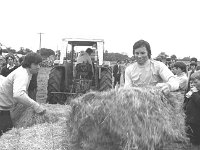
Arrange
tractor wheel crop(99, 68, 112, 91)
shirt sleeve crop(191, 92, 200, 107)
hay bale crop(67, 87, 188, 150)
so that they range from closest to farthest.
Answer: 1. hay bale crop(67, 87, 188, 150)
2. shirt sleeve crop(191, 92, 200, 107)
3. tractor wheel crop(99, 68, 112, 91)

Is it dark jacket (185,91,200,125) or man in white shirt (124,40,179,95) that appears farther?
dark jacket (185,91,200,125)

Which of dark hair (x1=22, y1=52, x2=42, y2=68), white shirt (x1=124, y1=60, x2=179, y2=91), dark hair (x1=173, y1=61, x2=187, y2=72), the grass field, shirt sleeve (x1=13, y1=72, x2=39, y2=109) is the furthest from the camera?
the grass field

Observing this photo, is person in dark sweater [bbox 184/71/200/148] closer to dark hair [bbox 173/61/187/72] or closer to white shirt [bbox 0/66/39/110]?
white shirt [bbox 0/66/39/110]

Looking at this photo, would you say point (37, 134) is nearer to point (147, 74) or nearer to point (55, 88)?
point (147, 74)

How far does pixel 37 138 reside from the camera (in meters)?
3.39

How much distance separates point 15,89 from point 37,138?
758 millimetres

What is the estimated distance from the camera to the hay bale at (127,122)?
2.57 m

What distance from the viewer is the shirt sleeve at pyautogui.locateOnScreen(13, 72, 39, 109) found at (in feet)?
12.5

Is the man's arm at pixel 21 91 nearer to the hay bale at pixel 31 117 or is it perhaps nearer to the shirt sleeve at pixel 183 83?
the hay bale at pixel 31 117

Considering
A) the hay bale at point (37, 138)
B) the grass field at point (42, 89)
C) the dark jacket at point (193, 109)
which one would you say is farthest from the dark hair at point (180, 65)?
the grass field at point (42, 89)

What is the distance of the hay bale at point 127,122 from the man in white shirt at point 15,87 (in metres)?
1.23

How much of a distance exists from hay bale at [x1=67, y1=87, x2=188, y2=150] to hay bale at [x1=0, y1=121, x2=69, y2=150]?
1.44 ft

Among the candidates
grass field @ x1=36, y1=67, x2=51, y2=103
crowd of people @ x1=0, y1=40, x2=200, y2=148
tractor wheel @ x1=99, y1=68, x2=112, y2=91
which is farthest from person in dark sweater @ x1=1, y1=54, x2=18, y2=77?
crowd of people @ x1=0, y1=40, x2=200, y2=148

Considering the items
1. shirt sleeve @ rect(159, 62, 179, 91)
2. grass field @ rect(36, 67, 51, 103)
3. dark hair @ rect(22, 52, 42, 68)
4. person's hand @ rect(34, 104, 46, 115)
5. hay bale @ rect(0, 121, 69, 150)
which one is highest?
dark hair @ rect(22, 52, 42, 68)
